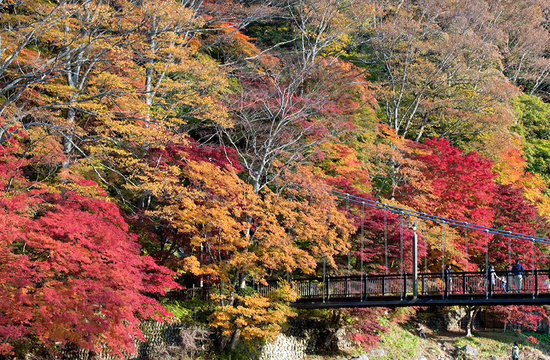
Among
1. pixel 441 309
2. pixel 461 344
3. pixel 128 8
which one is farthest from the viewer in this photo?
pixel 441 309

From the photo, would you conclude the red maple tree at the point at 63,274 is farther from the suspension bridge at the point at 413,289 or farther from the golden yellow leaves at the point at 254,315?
the suspension bridge at the point at 413,289

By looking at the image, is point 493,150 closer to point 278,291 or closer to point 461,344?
point 461,344

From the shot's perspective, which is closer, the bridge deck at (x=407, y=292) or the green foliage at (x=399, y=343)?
the bridge deck at (x=407, y=292)

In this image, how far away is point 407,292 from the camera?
1647cm

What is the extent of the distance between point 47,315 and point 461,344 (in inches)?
749

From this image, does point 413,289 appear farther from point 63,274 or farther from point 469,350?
point 63,274

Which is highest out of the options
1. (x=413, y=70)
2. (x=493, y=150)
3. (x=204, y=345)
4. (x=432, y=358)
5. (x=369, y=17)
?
(x=369, y=17)

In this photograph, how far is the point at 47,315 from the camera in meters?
9.83

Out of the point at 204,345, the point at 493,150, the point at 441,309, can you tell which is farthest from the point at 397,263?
the point at 493,150

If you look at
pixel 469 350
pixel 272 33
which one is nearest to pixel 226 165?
pixel 469 350

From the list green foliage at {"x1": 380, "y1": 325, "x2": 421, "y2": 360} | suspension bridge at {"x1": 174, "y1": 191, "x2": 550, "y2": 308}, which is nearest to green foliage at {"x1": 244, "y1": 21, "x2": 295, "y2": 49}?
suspension bridge at {"x1": 174, "y1": 191, "x2": 550, "y2": 308}

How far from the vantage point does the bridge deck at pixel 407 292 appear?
564 inches

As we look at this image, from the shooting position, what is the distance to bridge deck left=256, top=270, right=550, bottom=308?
1434cm

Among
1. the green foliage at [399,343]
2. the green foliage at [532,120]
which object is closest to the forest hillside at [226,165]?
the green foliage at [532,120]
